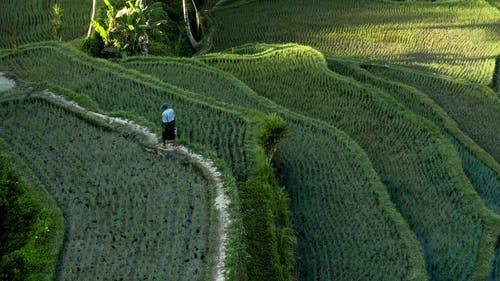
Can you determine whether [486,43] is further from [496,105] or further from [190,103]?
[190,103]

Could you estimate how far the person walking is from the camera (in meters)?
8.95

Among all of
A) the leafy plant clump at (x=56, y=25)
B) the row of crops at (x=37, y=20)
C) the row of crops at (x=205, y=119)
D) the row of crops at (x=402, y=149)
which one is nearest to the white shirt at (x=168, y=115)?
the row of crops at (x=205, y=119)

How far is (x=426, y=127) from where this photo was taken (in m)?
12.7

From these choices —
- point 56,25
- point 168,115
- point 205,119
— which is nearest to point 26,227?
point 168,115

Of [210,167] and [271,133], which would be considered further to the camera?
[271,133]

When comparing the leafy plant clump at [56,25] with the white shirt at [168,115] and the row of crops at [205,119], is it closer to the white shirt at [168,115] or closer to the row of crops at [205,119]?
the row of crops at [205,119]

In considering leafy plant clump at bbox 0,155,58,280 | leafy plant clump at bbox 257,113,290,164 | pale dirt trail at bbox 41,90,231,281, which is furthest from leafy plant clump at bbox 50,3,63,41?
leafy plant clump at bbox 0,155,58,280

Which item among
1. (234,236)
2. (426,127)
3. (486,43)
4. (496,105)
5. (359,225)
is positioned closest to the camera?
(234,236)

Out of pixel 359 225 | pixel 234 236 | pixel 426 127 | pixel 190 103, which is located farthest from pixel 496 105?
pixel 234 236

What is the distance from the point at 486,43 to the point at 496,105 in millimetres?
4166

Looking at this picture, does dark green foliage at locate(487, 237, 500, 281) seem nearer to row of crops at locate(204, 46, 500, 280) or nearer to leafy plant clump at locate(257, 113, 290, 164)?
row of crops at locate(204, 46, 500, 280)

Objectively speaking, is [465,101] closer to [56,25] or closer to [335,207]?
[335,207]

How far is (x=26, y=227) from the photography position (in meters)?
7.76

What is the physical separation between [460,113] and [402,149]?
3163 mm
